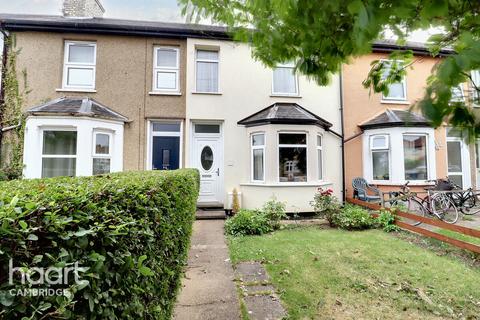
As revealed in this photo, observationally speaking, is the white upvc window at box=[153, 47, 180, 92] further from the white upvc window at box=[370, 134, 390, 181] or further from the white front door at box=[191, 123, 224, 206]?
the white upvc window at box=[370, 134, 390, 181]

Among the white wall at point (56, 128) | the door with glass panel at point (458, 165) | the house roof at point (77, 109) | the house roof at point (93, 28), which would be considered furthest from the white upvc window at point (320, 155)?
the white wall at point (56, 128)

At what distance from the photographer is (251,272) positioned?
4480mm

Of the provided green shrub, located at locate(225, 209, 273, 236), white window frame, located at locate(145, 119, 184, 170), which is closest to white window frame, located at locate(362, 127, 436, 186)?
green shrub, located at locate(225, 209, 273, 236)

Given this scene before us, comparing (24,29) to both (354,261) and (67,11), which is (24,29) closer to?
(67,11)

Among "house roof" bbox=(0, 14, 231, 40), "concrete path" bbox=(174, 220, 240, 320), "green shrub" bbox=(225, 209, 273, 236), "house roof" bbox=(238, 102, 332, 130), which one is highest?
"house roof" bbox=(0, 14, 231, 40)

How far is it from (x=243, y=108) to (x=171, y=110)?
2733 mm

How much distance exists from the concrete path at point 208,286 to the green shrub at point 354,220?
365 centimetres

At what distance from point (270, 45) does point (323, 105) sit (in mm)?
8468

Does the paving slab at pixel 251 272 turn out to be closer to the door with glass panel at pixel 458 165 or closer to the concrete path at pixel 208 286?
the concrete path at pixel 208 286

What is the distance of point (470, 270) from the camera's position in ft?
14.9

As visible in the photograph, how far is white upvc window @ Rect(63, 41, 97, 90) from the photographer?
9242mm

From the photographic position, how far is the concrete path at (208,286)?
3172 millimetres

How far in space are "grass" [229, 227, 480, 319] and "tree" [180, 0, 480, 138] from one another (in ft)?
9.37

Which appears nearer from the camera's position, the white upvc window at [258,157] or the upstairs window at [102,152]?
the upstairs window at [102,152]
